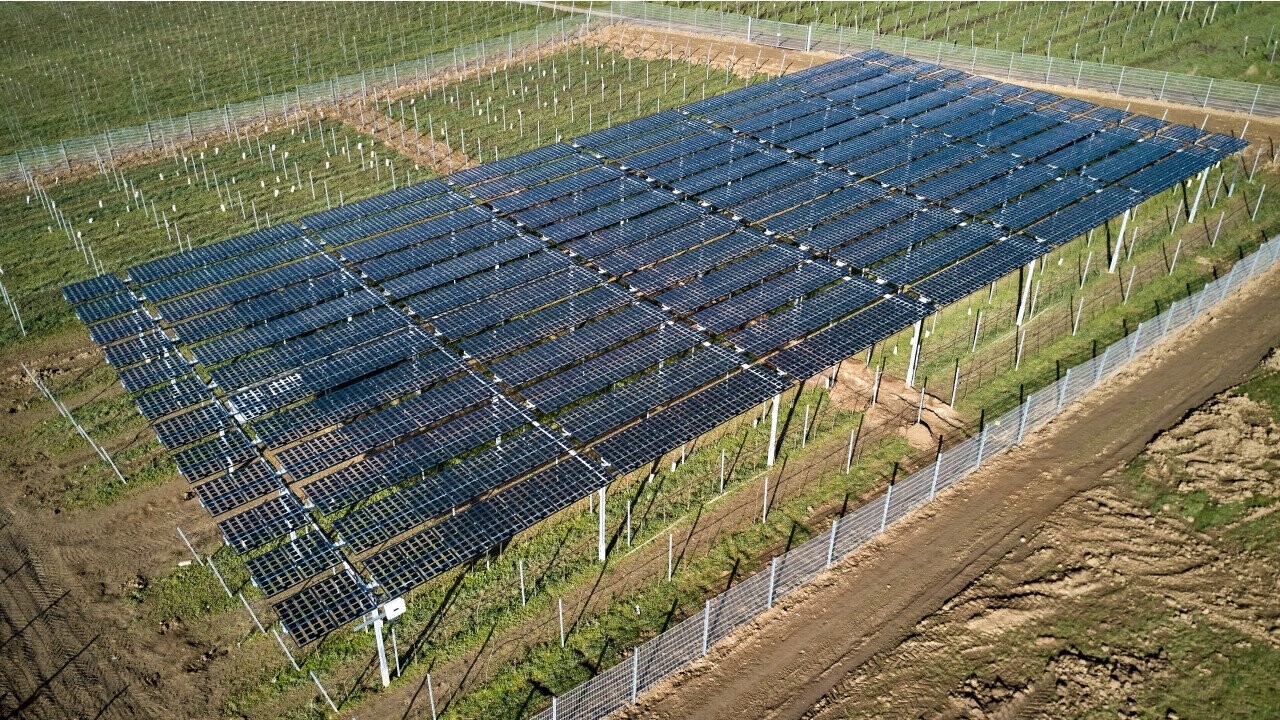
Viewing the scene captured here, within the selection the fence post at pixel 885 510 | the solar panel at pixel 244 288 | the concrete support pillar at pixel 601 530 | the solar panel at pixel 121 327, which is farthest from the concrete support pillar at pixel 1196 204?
the solar panel at pixel 121 327

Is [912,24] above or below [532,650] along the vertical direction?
above

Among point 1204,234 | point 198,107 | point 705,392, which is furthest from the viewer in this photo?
point 198,107

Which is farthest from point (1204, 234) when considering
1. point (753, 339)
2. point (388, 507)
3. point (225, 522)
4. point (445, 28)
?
point (445, 28)

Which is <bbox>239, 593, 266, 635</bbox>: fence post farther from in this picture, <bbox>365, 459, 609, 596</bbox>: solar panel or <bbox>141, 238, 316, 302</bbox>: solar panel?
<bbox>141, 238, 316, 302</bbox>: solar panel

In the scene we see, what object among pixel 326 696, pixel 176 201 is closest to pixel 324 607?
pixel 326 696

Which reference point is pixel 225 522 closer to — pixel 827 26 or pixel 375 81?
pixel 375 81

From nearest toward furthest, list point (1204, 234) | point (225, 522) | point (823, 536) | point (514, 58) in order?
point (225, 522)
point (823, 536)
point (1204, 234)
point (514, 58)

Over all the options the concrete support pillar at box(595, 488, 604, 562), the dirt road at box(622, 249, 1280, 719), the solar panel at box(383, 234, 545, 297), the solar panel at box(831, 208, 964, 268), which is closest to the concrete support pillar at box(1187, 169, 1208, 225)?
the dirt road at box(622, 249, 1280, 719)
